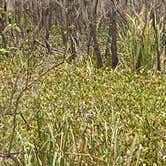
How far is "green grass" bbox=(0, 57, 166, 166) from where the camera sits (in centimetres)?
347

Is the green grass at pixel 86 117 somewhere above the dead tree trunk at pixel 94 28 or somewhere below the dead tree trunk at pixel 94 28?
below

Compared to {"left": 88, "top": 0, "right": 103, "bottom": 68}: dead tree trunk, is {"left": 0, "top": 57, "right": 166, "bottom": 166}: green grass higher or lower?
lower

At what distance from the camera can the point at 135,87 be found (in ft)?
28.5

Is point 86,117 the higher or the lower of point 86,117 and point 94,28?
the lower

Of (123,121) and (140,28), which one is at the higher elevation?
(140,28)

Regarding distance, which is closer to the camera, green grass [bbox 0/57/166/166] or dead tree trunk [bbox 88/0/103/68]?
green grass [bbox 0/57/166/166]

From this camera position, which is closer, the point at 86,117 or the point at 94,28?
the point at 86,117

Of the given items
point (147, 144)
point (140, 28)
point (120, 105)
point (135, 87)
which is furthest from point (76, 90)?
point (147, 144)

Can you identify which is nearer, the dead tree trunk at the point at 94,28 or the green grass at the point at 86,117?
the green grass at the point at 86,117

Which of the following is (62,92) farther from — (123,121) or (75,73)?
(123,121)

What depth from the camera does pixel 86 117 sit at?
499 centimetres

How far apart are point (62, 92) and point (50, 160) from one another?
501cm

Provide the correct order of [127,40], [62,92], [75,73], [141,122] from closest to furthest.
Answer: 1. [141,122]
2. [62,92]
3. [75,73]
4. [127,40]

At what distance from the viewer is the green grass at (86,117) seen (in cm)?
347
